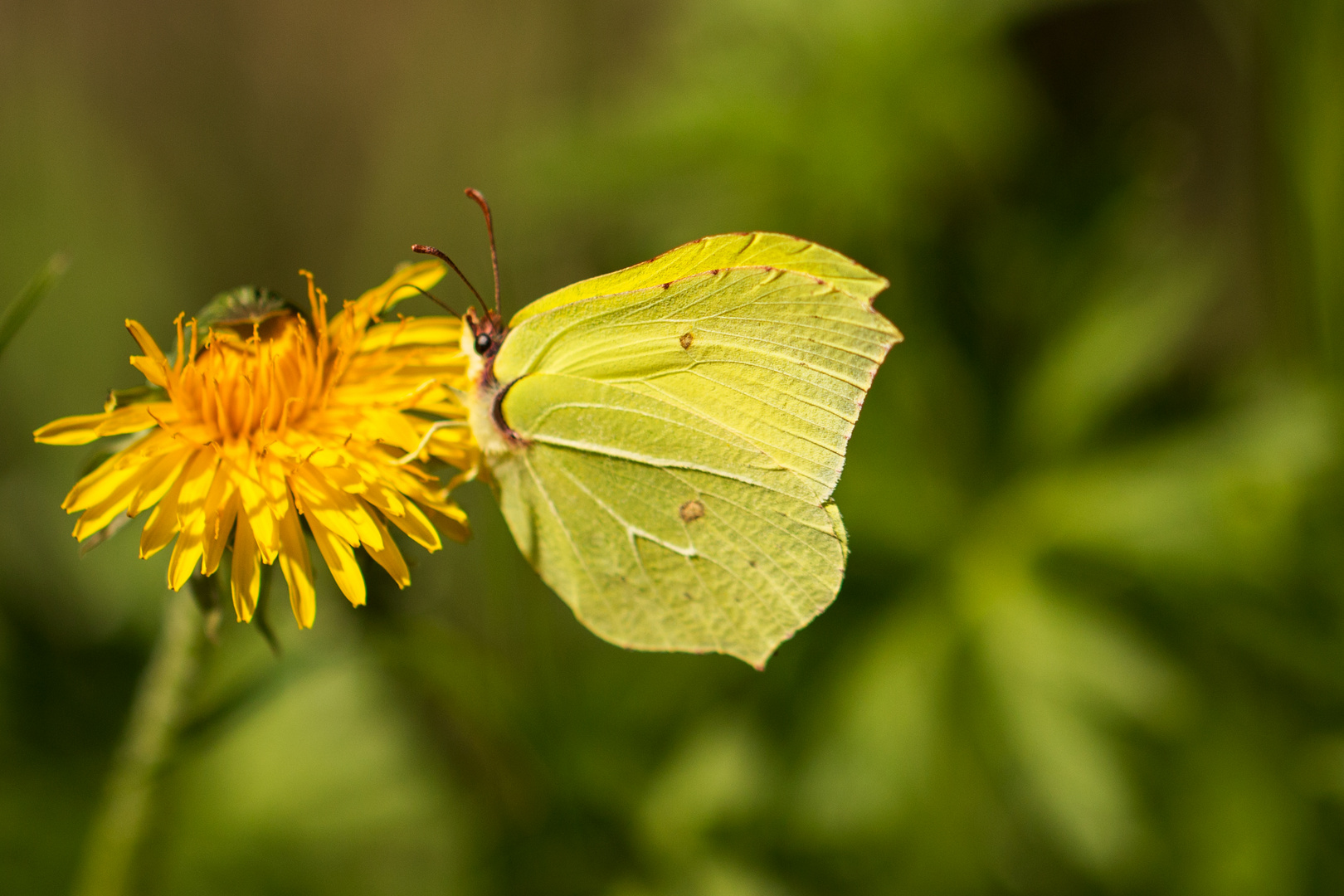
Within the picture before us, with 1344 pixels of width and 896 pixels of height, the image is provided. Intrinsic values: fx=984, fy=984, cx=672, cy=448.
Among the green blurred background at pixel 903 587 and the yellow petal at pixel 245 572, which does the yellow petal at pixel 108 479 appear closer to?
the yellow petal at pixel 245 572

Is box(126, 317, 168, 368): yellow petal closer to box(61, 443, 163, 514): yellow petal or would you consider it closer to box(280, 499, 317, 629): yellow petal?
box(61, 443, 163, 514): yellow petal

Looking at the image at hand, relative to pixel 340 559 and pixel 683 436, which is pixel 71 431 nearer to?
pixel 340 559

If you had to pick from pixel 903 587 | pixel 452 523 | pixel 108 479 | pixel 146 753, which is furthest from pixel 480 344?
pixel 903 587

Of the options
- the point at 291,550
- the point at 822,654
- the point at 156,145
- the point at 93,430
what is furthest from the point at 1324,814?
the point at 156,145

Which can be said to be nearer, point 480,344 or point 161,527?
point 161,527

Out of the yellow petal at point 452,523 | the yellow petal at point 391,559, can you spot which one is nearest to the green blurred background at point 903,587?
the yellow petal at point 452,523

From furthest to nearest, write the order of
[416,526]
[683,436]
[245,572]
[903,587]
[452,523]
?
[903,587] → [683,436] → [452,523] → [416,526] → [245,572]

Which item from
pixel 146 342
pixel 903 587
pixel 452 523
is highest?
pixel 146 342
